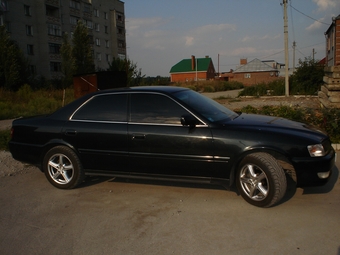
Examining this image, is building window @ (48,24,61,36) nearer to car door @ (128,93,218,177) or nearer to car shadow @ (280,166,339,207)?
car door @ (128,93,218,177)

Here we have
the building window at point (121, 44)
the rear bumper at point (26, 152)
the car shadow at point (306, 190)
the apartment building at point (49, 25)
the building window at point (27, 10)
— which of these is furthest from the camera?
the building window at point (121, 44)

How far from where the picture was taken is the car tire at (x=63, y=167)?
5387 mm

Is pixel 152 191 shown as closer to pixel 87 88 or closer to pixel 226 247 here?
pixel 226 247

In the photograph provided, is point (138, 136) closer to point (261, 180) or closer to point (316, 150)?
point (261, 180)

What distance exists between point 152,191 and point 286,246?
236 cm

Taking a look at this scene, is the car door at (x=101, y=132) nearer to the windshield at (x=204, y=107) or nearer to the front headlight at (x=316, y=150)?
the windshield at (x=204, y=107)

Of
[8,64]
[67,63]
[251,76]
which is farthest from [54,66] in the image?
[251,76]

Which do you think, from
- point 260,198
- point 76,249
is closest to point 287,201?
point 260,198

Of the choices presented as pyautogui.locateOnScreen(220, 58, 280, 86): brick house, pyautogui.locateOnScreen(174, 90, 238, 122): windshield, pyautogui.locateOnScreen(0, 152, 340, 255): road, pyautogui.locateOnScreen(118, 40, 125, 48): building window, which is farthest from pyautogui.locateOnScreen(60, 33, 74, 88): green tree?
pyautogui.locateOnScreen(220, 58, 280, 86): brick house

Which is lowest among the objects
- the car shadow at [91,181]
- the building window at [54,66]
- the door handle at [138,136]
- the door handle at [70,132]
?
the car shadow at [91,181]

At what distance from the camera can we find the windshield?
5020 mm

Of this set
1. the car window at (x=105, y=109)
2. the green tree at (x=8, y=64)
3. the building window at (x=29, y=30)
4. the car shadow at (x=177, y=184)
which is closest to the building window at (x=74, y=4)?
the building window at (x=29, y=30)

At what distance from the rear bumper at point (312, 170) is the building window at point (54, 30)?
53.1 m

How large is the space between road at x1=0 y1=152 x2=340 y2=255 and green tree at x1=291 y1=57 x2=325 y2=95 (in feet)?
73.4
